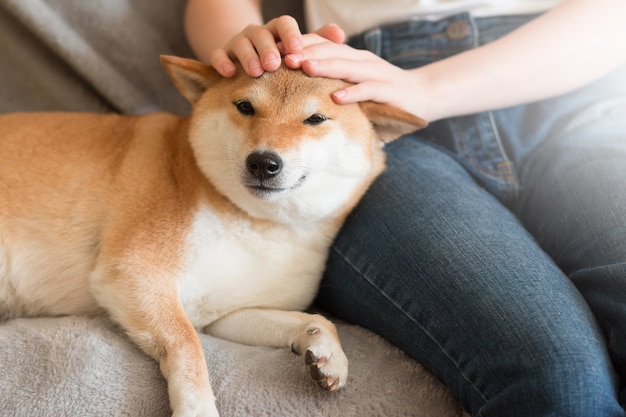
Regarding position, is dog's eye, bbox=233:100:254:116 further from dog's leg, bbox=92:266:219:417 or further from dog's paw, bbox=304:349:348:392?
dog's paw, bbox=304:349:348:392

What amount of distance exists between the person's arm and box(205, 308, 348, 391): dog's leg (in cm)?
48

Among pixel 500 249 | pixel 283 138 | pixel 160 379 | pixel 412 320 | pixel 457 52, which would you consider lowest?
pixel 160 379

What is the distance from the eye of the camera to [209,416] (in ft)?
3.17

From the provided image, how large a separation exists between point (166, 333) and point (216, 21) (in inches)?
29.0

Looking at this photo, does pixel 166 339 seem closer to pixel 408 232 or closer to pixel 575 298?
pixel 408 232

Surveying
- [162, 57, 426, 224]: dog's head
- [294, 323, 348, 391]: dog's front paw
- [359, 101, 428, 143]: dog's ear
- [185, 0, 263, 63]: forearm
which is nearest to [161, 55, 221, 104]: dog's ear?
[162, 57, 426, 224]: dog's head

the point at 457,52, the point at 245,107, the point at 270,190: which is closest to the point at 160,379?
the point at 270,190

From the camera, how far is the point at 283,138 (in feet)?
3.58

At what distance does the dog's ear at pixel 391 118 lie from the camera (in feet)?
3.85

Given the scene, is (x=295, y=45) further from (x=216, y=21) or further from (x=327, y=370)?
(x=327, y=370)

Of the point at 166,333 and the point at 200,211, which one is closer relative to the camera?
the point at 166,333

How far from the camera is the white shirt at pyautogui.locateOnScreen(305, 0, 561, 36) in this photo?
55.0 inches

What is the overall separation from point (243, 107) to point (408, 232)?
401 mm

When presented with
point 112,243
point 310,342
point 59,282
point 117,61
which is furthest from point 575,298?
point 117,61
